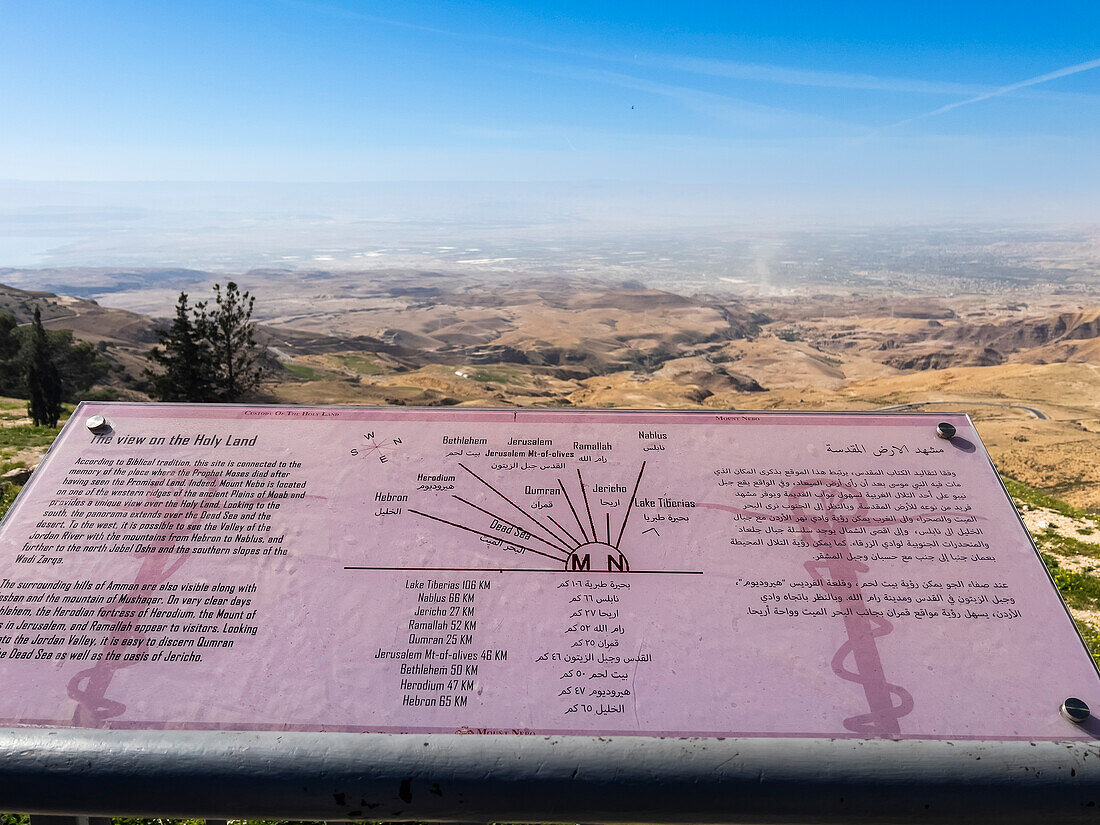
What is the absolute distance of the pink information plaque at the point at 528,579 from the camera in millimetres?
2188

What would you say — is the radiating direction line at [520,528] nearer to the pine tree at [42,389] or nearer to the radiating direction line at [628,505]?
the radiating direction line at [628,505]

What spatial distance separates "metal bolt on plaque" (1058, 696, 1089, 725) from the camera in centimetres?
209

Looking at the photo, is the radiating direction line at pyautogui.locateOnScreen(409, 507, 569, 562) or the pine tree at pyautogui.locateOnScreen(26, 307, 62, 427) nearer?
the radiating direction line at pyautogui.locateOnScreen(409, 507, 569, 562)

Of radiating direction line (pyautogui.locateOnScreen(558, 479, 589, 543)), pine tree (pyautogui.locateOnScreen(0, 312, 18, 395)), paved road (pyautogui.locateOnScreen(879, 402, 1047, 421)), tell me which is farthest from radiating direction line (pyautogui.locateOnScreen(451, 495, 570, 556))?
paved road (pyautogui.locateOnScreen(879, 402, 1047, 421))

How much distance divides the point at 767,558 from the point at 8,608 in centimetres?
282

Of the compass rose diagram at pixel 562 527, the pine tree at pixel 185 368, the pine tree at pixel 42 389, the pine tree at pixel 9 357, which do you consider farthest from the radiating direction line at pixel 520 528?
the pine tree at pixel 9 357

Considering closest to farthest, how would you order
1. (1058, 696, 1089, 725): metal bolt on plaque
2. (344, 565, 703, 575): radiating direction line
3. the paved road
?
(1058, 696, 1089, 725): metal bolt on plaque → (344, 565, 703, 575): radiating direction line → the paved road

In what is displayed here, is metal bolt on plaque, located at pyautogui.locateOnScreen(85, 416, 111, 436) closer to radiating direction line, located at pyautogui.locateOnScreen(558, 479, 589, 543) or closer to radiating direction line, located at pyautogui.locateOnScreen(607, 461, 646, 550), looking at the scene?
radiating direction line, located at pyautogui.locateOnScreen(558, 479, 589, 543)

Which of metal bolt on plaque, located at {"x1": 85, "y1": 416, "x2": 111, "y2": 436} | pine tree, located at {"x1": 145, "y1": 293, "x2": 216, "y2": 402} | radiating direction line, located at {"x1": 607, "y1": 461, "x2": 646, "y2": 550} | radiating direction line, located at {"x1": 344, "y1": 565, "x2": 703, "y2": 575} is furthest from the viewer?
pine tree, located at {"x1": 145, "y1": 293, "x2": 216, "y2": 402}

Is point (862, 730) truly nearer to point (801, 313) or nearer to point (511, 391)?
point (511, 391)

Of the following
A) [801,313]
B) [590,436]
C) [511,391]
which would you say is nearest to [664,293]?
[801,313]

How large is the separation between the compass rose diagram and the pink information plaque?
10 mm

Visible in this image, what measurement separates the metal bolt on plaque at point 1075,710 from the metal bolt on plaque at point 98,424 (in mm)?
3882

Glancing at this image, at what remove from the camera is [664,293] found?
15162 centimetres
